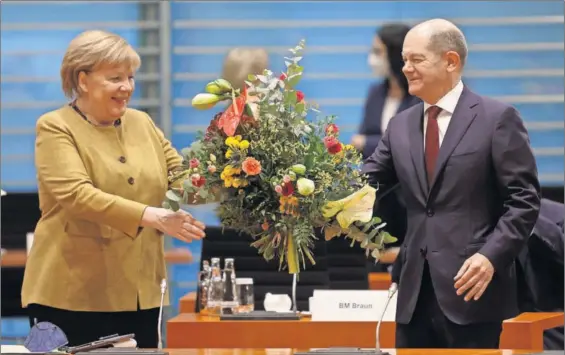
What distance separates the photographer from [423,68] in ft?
13.6

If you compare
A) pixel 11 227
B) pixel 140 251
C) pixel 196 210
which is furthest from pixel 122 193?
pixel 196 210

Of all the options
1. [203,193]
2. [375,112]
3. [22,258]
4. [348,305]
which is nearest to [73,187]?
[203,193]

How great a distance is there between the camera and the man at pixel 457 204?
396 centimetres

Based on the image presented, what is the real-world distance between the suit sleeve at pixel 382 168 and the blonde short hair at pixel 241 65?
1.48 m

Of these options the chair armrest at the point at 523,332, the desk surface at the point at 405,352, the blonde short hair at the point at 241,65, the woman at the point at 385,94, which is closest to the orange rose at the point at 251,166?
the desk surface at the point at 405,352

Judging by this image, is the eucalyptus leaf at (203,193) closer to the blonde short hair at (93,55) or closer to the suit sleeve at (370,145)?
the blonde short hair at (93,55)

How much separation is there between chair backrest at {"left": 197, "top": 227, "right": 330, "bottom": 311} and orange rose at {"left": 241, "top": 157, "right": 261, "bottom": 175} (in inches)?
71.6

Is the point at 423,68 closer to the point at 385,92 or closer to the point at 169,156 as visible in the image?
the point at 169,156

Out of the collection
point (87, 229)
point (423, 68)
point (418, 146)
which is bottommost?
point (87, 229)

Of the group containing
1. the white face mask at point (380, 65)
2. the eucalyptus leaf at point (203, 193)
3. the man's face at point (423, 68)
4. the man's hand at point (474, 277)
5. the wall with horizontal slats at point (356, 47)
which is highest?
the wall with horizontal slats at point (356, 47)

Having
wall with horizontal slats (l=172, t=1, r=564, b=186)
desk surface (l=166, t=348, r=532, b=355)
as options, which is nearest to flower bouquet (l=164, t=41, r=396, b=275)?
desk surface (l=166, t=348, r=532, b=355)

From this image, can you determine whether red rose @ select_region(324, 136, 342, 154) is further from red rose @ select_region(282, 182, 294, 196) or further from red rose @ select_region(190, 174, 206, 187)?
red rose @ select_region(190, 174, 206, 187)

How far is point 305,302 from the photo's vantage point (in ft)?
17.8

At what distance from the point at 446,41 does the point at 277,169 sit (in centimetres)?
88
